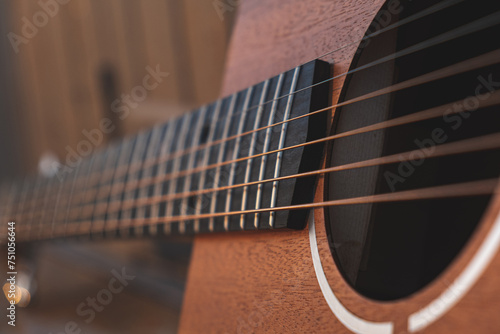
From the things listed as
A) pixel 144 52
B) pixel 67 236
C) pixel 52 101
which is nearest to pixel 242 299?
pixel 67 236

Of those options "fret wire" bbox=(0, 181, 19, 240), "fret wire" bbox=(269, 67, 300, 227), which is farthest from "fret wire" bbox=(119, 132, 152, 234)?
"fret wire" bbox=(0, 181, 19, 240)

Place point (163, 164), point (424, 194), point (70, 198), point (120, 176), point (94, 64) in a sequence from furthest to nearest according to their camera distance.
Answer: point (94, 64) < point (70, 198) < point (120, 176) < point (163, 164) < point (424, 194)

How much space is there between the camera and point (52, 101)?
1503 millimetres

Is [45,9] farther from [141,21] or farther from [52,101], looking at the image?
[141,21]

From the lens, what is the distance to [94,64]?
1.36 m

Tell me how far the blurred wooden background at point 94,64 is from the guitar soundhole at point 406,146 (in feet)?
2.20

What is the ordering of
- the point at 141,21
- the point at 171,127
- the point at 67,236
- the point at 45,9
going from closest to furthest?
the point at 171,127
the point at 67,236
the point at 141,21
the point at 45,9

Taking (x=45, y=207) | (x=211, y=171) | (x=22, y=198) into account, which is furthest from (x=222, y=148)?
(x=22, y=198)

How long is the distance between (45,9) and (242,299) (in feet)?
4.39

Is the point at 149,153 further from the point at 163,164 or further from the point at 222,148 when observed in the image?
the point at 222,148

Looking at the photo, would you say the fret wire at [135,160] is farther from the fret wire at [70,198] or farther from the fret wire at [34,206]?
the fret wire at [34,206]

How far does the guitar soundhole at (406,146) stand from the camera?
348 millimetres

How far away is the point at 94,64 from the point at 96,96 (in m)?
0.09

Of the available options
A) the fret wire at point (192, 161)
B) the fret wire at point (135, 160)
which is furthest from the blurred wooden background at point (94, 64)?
the fret wire at point (192, 161)
